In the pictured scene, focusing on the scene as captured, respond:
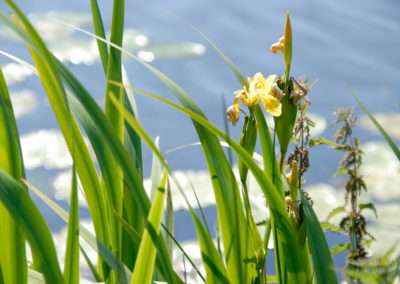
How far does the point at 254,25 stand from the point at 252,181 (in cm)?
150

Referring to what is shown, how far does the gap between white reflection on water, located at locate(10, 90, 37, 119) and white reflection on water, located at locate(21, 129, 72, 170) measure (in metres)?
0.22

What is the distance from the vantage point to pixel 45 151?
2.58 meters

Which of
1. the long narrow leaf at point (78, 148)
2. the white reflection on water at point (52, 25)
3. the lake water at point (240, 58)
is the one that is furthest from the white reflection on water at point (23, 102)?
the long narrow leaf at point (78, 148)

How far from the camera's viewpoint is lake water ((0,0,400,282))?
2650 millimetres

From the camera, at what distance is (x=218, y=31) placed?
347 cm

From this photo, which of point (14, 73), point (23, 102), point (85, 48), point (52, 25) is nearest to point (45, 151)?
point (23, 102)

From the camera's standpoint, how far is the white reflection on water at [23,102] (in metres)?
2.83

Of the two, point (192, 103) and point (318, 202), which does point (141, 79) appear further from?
point (192, 103)

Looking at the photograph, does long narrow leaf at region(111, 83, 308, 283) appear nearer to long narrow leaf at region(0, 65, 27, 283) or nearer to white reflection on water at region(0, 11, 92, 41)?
long narrow leaf at region(0, 65, 27, 283)

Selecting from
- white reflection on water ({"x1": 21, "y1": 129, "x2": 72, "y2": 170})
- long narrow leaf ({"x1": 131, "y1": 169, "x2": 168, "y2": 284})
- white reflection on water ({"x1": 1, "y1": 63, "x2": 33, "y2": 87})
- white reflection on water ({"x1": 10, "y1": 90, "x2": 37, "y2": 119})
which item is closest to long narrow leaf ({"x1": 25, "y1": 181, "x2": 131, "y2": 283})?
long narrow leaf ({"x1": 131, "y1": 169, "x2": 168, "y2": 284})

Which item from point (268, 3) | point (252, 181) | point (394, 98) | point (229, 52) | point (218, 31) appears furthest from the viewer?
point (268, 3)

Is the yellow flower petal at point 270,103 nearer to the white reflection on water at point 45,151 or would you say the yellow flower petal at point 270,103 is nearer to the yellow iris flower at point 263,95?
the yellow iris flower at point 263,95

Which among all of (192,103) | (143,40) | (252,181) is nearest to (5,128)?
(192,103)

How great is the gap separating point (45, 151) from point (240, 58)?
1040 millimetres
